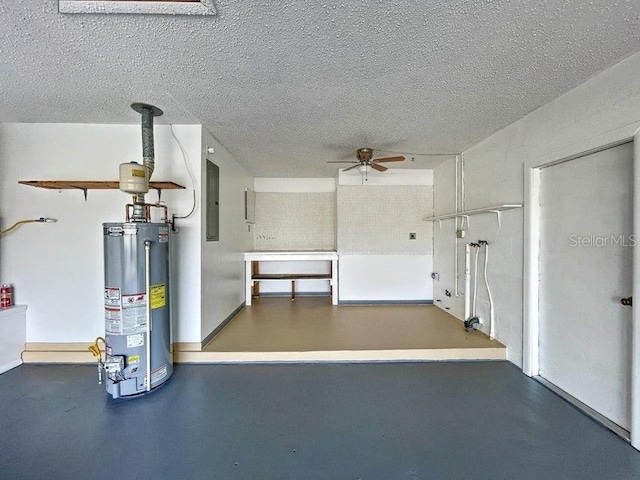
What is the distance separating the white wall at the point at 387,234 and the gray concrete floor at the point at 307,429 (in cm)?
235

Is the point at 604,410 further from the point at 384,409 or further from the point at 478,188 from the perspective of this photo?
the point at 478,188

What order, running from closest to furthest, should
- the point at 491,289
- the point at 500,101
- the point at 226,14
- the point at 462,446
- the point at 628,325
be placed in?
the point at 226,14 < the point at 462,446 < the point at 628,325 < the point at 500,101 < the point at 491,289

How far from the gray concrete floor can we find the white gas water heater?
208 mm

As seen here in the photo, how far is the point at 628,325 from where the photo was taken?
186 cm

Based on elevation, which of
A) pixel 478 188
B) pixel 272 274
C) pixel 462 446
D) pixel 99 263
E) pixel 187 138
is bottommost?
pixel 462 446

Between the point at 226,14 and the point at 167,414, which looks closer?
the point at 226,14

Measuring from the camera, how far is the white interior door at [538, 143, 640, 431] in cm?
190

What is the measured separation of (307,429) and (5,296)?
10.8 feet

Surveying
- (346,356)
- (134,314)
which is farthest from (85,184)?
(346,356)

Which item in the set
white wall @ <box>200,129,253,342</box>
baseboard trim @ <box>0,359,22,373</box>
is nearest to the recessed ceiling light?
white wall @ <box>200,129,253,342</box>

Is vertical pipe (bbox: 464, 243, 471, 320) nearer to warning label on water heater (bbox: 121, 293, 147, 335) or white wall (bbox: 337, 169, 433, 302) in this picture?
white wall (bbox: 337, 169, 433, 302)

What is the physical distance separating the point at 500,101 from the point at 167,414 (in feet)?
11.7

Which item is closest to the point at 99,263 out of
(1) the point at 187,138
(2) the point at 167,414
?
(1) the point at 187,138

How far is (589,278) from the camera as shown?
83.7 inches
